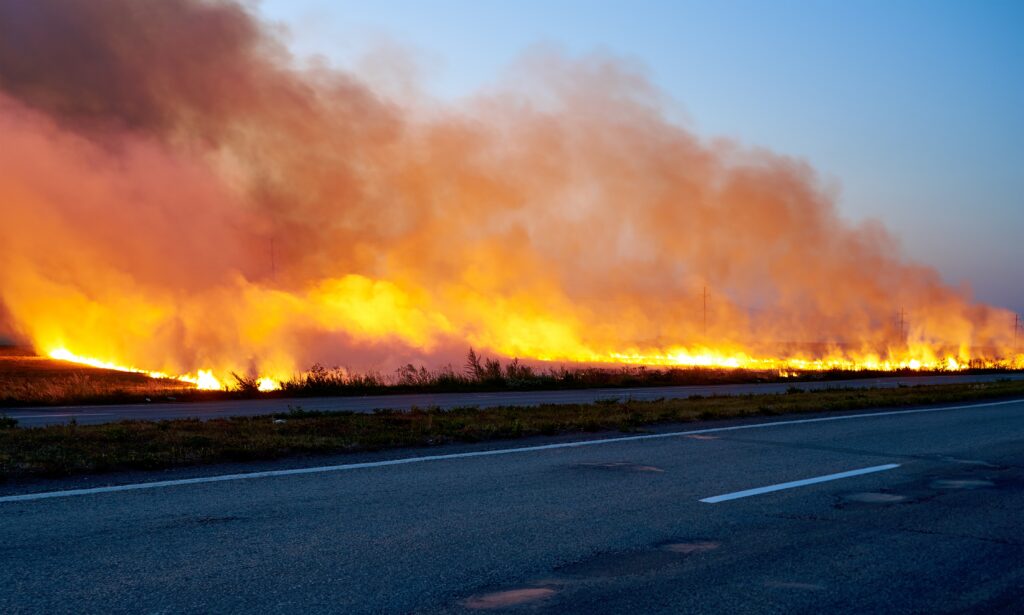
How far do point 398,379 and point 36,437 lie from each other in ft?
52.3

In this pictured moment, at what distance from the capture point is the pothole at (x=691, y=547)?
543 cm

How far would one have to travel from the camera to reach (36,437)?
10039mm

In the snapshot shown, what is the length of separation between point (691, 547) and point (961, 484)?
13.4 feet

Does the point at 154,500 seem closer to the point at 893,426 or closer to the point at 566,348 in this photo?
the point at 893,426

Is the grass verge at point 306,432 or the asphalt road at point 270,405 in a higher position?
the asphalt road at point 270,405

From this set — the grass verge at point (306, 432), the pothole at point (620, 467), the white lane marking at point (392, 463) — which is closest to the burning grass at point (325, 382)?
the grass verge at point (306, 432)

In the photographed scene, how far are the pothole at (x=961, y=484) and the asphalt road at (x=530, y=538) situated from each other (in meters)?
0.03

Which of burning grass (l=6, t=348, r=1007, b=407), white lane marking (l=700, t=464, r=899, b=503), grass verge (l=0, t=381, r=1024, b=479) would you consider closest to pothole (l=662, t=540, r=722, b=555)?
white lane marking (l=700, t=464, r=899, b=503)

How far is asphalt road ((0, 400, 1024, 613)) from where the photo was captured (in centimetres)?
446

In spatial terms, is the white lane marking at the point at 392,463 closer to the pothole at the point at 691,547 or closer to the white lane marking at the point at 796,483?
the white lane marking at the point at 796,483

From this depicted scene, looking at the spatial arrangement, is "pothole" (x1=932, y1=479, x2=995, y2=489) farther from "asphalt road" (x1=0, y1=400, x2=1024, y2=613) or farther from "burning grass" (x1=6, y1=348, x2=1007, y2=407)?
"burning grass" (x1=6, y1=348, x2=1007, y2=407)

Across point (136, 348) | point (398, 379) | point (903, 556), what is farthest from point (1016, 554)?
point (136, 348)

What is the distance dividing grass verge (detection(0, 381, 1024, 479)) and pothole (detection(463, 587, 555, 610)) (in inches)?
209

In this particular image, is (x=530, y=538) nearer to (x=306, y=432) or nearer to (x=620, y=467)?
(x=620, y=467)
